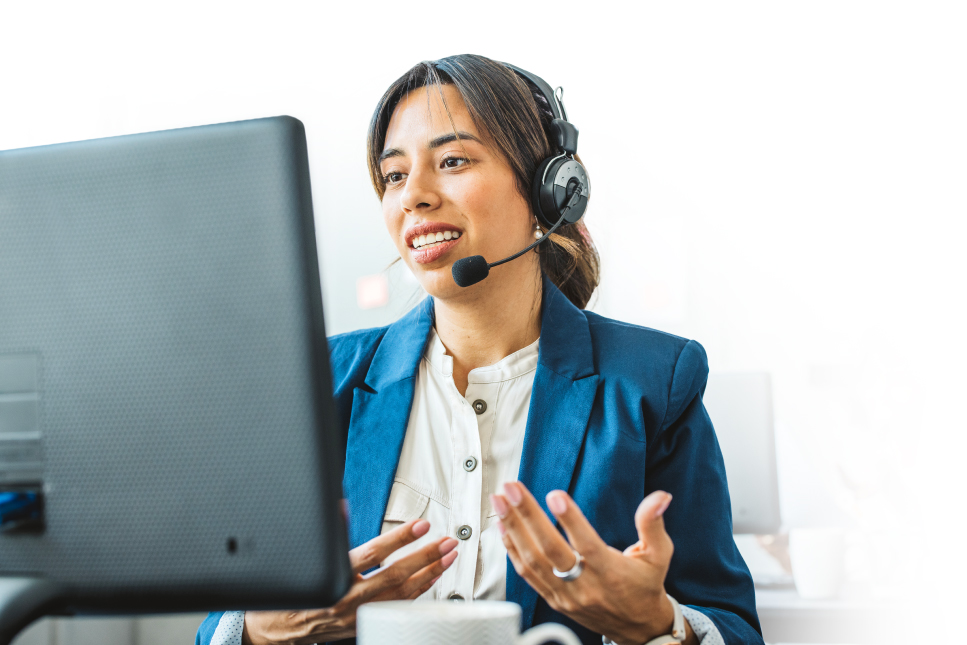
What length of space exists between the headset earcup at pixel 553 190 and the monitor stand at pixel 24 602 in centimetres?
82

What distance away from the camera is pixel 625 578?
620mm

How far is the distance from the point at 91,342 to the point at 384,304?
78.0 inches

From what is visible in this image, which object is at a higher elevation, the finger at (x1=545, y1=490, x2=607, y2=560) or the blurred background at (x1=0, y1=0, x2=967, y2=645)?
the blurred background at (x1=0, y1=0, x2=967, y2=645)

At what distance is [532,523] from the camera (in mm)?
574

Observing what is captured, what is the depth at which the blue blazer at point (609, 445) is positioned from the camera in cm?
92

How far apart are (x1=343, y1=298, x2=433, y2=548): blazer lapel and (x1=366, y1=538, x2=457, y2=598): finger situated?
35 centimetres

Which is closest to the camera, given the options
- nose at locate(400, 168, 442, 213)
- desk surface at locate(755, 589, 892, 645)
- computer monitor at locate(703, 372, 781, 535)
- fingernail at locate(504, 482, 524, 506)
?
fingernail at locate(504, 482, 524, 506)

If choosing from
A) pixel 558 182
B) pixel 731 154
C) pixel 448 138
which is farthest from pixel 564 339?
pixel 731 154

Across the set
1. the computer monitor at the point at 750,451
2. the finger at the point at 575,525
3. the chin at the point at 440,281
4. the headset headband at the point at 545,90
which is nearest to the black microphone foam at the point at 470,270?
the chin at the point at 440,281

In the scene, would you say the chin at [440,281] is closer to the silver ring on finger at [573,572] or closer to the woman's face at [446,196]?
the woman's face at [446,196]

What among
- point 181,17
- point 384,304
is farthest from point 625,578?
point 181,17

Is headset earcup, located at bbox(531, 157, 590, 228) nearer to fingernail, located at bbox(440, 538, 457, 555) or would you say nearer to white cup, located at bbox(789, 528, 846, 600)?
fingernail, located at bbox(440, 538, 457, 555)

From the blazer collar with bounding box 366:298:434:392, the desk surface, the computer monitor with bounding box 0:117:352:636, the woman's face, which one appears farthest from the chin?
the desk surface

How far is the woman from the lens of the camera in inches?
37.0
